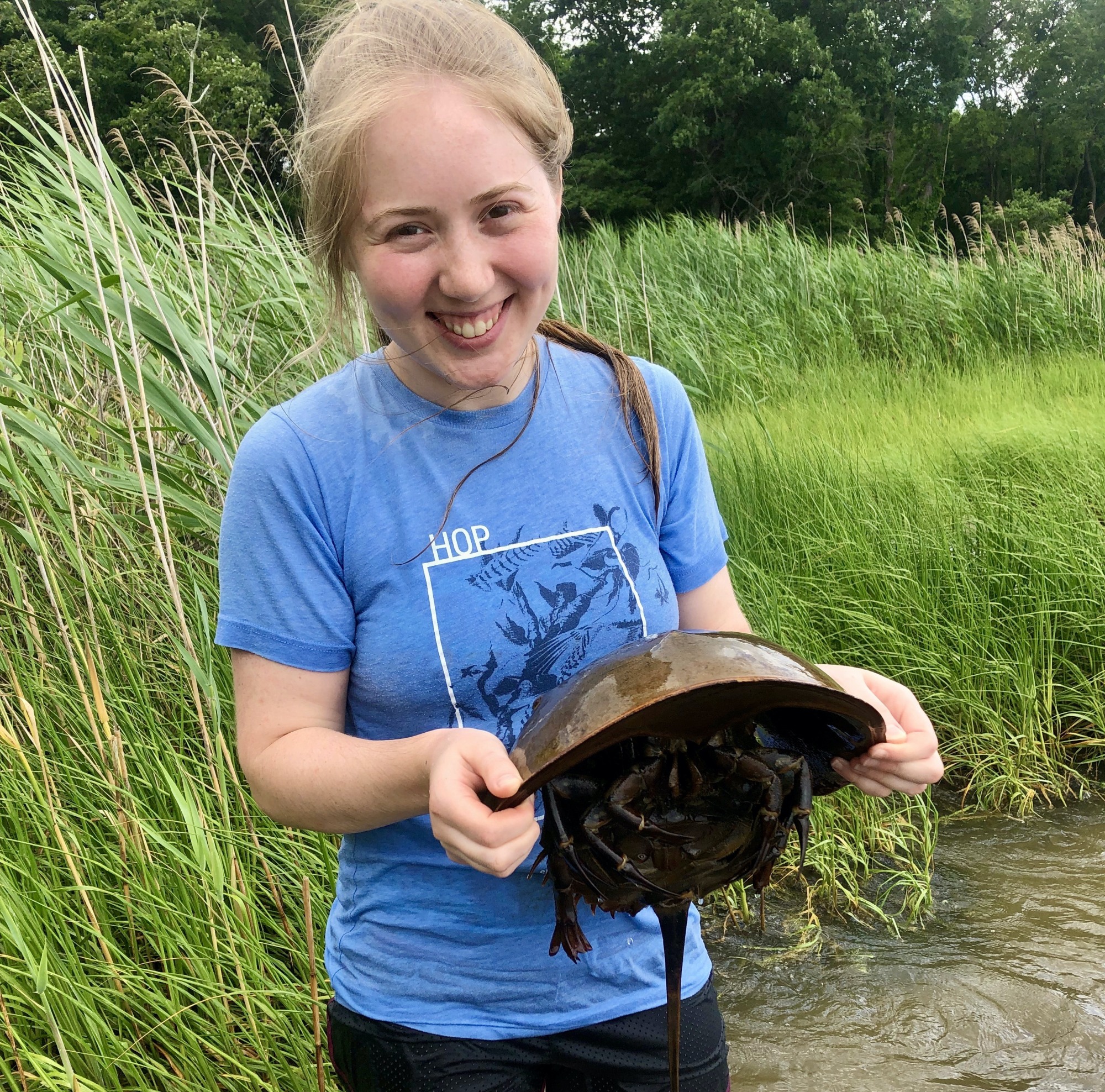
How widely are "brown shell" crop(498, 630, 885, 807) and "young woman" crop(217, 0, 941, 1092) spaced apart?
19 cm

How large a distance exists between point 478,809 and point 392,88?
0.71 metres

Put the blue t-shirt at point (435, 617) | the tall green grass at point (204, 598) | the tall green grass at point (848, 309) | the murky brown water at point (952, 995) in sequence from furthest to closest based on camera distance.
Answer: the tall green grass at point (848, 309)
the murky brown water at point (952, 995)
the tall green grass at point (204, 598)
the blue t-shirt at point (435, 617)

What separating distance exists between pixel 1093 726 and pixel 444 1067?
3.41 metres

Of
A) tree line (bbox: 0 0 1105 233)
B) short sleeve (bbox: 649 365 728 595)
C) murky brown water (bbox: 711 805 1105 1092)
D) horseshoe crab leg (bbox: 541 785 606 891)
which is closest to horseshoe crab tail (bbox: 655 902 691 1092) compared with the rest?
horseshoe crab leg (bbox: 541 785 606 891)

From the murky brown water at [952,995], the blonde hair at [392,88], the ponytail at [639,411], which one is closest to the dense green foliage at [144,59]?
the murky brown water at [952,995]

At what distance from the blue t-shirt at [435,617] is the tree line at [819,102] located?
2233 cm

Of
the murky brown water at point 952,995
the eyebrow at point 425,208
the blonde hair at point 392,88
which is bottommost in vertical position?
the murky brown water at point 952,995

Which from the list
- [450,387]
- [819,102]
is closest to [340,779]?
[450,387]

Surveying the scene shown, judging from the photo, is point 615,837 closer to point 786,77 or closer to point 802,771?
point 802,771

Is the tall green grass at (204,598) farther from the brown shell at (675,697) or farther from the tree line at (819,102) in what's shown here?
the tree line at (819,102)

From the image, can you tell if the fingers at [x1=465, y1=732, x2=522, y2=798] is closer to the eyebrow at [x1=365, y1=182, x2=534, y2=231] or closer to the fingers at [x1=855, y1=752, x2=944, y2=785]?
the fingers at [x1=855, y1=752, x2=944, y2=785]

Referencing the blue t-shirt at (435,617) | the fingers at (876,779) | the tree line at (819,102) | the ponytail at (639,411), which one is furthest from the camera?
the tree line at (819,102)

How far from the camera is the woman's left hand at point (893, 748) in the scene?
0.92m

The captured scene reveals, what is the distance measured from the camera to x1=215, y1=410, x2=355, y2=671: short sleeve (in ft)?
3.38
